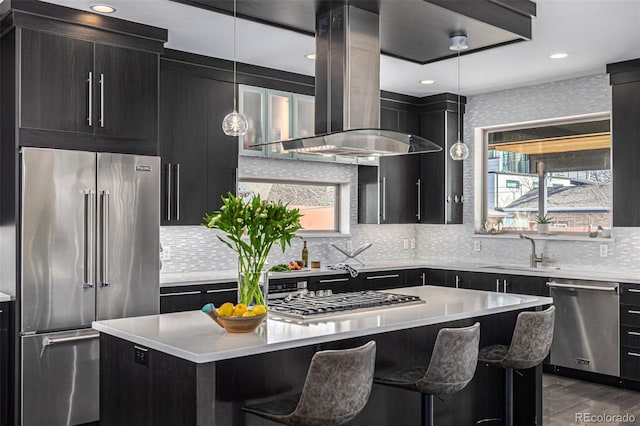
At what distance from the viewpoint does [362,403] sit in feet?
9.10

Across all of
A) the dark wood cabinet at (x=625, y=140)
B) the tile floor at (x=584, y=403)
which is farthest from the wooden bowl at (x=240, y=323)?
the dark wood cabinet at (x=625, y=140)

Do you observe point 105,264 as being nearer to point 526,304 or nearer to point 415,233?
point 526,304

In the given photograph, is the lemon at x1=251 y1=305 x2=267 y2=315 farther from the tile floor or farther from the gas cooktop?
the tile floor

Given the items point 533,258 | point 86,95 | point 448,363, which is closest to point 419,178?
point 533,258

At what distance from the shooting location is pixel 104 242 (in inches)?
172

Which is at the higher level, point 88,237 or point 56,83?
point 56,83

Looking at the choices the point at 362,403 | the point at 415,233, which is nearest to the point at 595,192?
the point at 415,233

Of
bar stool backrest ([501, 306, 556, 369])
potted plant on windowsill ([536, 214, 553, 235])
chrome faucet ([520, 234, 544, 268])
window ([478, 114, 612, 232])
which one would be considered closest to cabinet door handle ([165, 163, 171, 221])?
bar stool backrest ([501, 306, 556, 369])

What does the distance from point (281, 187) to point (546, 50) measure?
Result: 280 cm

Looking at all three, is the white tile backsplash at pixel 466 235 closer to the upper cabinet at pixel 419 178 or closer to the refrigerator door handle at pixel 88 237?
the upper cabinet at pixel 419 178

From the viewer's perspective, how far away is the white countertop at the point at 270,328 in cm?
266

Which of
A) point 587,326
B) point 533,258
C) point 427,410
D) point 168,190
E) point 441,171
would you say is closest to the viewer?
point 427,410

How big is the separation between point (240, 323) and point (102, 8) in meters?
2.55

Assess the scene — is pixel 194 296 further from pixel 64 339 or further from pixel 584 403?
pixel 584 403
